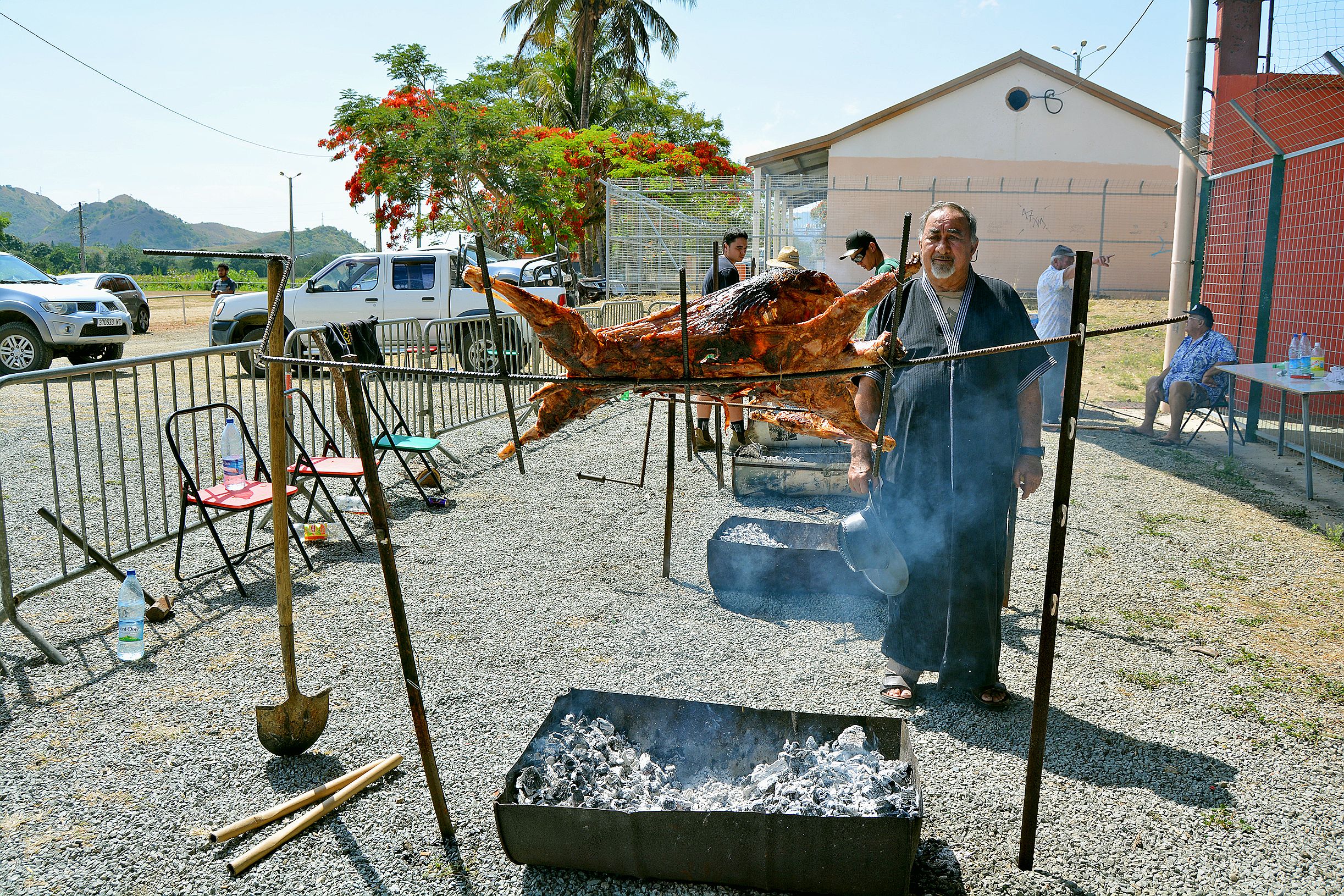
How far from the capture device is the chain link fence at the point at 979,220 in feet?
69.2

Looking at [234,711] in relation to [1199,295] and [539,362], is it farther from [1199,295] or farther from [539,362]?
[1199,295]

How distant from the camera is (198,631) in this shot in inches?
181

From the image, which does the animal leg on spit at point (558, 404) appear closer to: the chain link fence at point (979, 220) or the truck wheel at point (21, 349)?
the truck wheel at point (21, 349)

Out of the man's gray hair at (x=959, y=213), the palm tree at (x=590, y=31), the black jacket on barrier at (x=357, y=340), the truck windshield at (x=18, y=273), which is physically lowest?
the black jacket on barrier at (x=357, y=340)

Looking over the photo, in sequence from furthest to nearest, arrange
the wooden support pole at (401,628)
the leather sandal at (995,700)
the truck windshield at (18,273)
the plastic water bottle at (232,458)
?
1. the truck windshield at (18,273)
2. the plastic water bottle at (232,458)
3. the leather sandal at (995,700)
4. the wooden support pole at (401,628)

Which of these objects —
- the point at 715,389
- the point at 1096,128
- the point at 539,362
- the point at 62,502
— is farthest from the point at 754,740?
the point at 1096,128

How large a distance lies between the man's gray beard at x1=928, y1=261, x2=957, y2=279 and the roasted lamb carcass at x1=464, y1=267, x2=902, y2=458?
0.75 meters

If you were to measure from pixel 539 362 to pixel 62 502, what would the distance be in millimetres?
6574

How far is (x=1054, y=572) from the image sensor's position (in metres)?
2.62

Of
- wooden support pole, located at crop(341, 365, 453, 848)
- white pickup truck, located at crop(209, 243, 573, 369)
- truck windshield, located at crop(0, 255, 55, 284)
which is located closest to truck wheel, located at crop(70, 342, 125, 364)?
truck windshield, located at crop(0, 255, 55, 284)

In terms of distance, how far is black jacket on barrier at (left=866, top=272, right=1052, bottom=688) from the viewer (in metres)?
3.52

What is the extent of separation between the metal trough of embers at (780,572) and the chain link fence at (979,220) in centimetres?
1652

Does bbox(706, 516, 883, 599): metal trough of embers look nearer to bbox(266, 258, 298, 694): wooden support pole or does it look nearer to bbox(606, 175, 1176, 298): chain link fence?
bbox(266, 258, 298, 694): wooden support pole

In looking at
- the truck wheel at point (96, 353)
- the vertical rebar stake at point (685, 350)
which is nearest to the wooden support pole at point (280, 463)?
the vertical rebar stake at point (685, 350)
